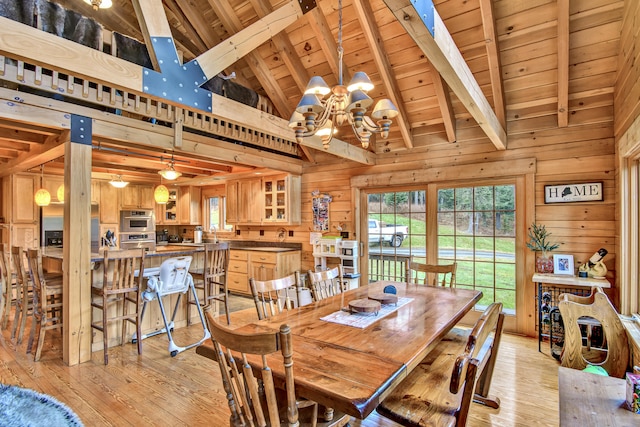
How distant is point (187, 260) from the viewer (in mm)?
3646

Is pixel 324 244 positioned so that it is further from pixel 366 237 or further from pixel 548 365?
pixel 548 365

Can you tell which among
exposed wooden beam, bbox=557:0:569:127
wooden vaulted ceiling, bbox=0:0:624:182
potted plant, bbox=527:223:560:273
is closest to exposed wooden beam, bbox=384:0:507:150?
wooden vaulted ceiling, bbox=0:0:624:182

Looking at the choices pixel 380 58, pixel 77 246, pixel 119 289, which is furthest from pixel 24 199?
pixel 380 58

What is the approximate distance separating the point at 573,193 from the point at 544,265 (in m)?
0.84

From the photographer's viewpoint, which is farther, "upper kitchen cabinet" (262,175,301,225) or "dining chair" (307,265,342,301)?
"upper kitchen cabinet" (262,175,301,225)

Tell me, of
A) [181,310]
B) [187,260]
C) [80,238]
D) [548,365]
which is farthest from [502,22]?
[181,310]

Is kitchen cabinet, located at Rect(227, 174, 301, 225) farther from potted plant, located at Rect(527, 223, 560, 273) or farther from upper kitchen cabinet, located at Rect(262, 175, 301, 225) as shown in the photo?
potted plant, located at Rect(527, 223, 560, 273)

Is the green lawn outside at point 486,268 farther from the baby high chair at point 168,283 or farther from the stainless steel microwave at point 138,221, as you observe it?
the stainless steel microwave at point 138,221

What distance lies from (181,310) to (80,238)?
5.33 ft

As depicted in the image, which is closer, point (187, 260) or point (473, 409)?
point (473, 409)

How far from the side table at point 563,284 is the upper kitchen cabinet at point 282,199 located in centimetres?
359

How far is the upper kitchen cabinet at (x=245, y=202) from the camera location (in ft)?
20.0

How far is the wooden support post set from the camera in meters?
2.99

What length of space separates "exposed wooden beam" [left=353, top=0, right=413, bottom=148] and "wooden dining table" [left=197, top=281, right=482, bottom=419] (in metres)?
2.53
